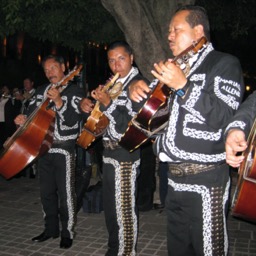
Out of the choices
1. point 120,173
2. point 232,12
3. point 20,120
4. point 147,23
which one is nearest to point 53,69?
point 20,120

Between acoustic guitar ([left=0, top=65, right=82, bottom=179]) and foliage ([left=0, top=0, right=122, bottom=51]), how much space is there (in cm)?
289

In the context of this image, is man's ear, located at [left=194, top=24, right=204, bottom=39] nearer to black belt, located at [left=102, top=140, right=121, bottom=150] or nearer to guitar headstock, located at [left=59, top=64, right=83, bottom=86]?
black belt, located at [left=102, top=140, right=121, bottom=150]

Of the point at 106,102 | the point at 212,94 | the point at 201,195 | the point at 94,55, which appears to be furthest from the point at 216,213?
the point at 94,55

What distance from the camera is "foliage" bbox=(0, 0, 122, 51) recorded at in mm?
7012

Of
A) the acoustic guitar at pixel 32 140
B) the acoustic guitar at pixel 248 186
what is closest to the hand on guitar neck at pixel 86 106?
the acoustic guitar at pixel 32 140

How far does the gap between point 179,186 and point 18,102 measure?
7238mm

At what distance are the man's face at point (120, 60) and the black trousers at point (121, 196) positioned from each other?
2.58ft

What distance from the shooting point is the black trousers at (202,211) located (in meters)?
2.45

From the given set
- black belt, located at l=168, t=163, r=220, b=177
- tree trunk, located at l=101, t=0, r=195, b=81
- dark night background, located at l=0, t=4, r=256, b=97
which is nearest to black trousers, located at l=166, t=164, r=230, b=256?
black belt, located at l=168, t=163, r=220, b=177

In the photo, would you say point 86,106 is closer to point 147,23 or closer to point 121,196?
point 121,196

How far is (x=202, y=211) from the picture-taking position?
2455mm

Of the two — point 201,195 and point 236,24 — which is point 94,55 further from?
point 201,195

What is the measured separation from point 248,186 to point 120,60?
2080mm

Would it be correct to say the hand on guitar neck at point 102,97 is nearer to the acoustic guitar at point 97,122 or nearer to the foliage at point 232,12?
the acoustic guitar at point 97,122
